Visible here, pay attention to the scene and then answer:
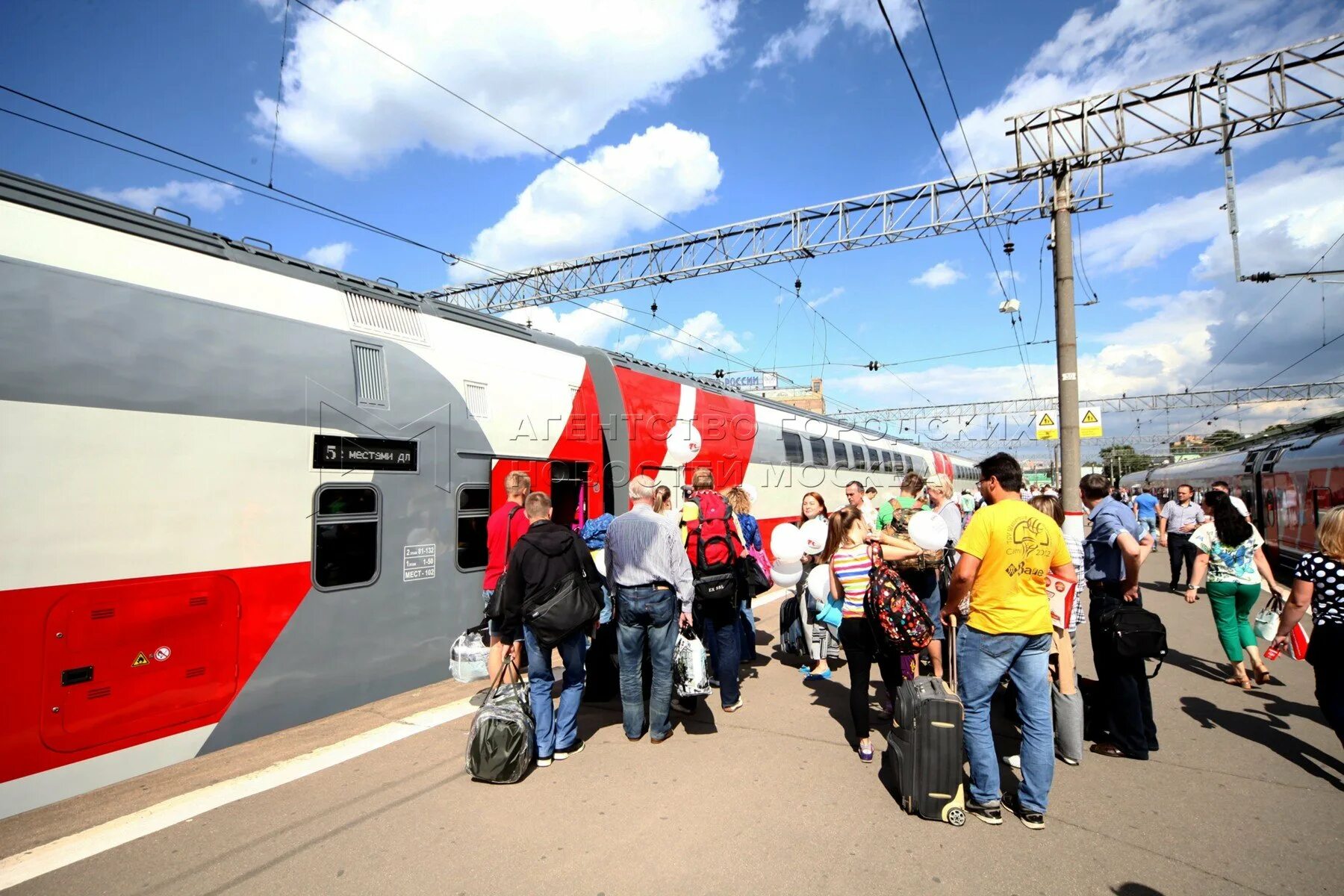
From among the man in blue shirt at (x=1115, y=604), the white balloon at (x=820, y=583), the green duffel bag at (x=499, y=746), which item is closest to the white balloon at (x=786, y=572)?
the white balloon at (x=820, y=583)

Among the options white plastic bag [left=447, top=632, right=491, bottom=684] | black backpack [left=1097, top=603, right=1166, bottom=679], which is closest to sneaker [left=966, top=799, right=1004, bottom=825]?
black backpack [left=1097, top=603, right=1166, bottom=679]

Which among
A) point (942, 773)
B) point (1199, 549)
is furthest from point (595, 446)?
point (1199, 549)

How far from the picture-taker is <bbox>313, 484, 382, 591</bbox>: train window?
516 centimetres

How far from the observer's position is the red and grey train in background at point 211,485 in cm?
376

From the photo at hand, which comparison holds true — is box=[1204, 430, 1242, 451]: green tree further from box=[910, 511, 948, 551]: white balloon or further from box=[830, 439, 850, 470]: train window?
box=[910, 511, 948, 551]: white balloon

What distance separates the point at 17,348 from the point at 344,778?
3030mm

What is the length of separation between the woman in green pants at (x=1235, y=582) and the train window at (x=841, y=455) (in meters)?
11.0

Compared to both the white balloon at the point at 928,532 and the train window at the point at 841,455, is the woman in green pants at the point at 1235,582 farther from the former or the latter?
the train window at the point at 841,455

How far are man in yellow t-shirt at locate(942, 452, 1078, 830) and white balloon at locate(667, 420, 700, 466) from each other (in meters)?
6.65

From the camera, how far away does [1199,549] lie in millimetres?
6777

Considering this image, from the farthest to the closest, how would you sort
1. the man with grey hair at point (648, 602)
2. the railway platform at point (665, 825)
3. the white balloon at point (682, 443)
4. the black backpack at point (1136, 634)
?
the white balloon at point (682, 443)
the man with grey hair at point (648, 602)
the black backpack at point (1136, 634)
the railway platform at point (665, 825)

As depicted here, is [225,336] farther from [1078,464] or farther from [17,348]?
[1078,464]

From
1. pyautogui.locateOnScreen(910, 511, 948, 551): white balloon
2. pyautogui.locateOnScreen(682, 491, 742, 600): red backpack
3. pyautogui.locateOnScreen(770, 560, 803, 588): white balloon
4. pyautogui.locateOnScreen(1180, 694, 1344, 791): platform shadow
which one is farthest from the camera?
pyautogui.locateOnScreen(770, 560, 803, 588): white balloon

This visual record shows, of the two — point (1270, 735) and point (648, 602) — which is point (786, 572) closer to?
point (648, 602)
